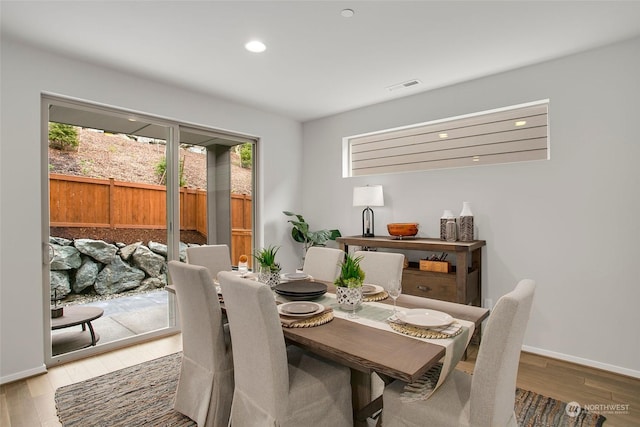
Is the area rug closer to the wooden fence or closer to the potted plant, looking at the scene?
the wooden fence

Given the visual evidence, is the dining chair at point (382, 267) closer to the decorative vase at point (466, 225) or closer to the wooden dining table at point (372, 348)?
the wooden dining table at point (372, 348)

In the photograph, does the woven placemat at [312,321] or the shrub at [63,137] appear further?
the shrub at [63,137]

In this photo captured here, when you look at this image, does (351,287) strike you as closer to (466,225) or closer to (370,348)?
(370,348)

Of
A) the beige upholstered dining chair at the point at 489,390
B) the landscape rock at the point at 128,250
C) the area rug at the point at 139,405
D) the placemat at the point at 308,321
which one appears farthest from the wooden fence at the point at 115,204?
the beige upholstered dining chair at the point at 489,390

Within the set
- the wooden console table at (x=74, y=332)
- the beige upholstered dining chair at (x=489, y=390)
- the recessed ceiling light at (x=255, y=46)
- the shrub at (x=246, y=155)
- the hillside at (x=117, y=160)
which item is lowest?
the wooden console table at (x=74, y=332)

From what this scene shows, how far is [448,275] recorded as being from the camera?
124 inches

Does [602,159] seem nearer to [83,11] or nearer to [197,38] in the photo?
[197,38]

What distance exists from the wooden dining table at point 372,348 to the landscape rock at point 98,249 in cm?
247

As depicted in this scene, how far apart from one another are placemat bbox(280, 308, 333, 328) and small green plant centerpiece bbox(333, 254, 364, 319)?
117mm

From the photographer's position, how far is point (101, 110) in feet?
10.6

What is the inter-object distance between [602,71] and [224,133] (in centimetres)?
364

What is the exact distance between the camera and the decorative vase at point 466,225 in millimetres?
3312

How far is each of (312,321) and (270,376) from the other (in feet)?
1.03

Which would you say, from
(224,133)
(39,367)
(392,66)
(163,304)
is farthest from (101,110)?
(392,66)
